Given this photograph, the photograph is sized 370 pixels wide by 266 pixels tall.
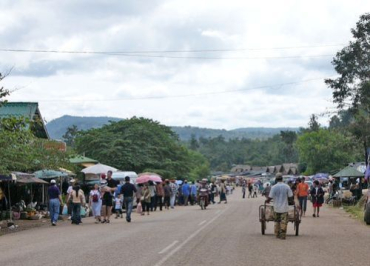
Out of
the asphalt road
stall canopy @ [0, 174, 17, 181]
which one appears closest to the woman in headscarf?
stall canopy @ [0, 174, 17, 181]

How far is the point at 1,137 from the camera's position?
24.2m

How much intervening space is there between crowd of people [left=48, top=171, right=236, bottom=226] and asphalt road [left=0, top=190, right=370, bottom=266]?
3678mm

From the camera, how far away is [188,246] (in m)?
15.7

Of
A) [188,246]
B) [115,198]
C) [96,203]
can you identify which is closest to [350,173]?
[115,198]

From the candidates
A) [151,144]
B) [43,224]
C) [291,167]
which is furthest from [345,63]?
[291,167]

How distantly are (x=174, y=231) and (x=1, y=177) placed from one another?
815 centimetres

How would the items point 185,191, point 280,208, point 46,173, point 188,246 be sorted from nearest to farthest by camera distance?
point 188,246 → point 280,208 → point 46,173 → point 185,191

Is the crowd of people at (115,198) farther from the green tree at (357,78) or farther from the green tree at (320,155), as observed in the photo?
the green tree at (320,155)

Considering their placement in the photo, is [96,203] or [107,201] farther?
[96,203]

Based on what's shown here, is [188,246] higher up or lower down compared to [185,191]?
lower down

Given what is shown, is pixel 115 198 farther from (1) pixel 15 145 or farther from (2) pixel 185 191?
(2) pixel 185 191

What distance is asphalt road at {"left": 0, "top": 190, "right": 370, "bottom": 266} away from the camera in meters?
13.3

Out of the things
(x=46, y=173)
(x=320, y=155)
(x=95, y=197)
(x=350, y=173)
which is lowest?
(x=95, y=197)

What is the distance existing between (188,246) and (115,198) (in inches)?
654
